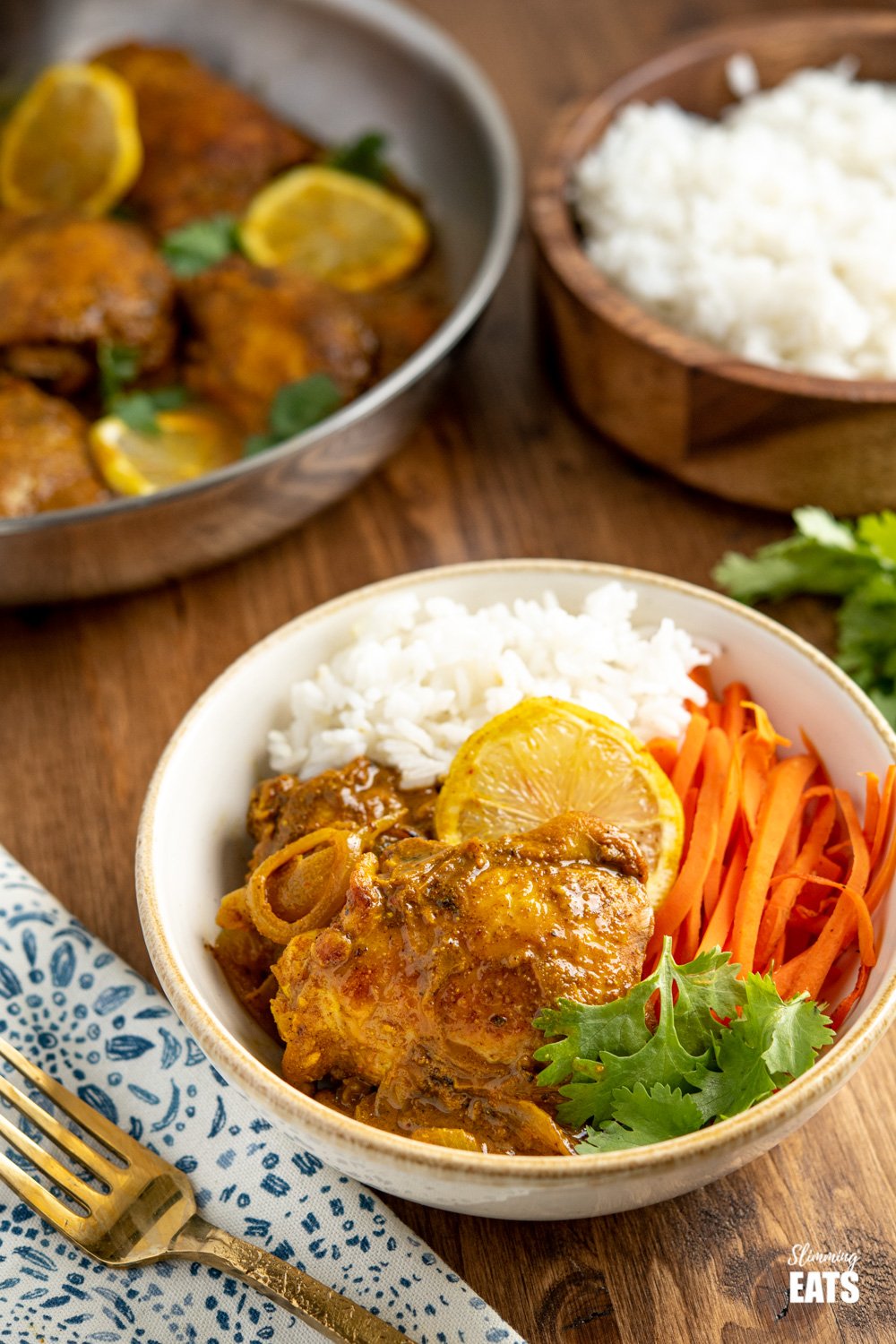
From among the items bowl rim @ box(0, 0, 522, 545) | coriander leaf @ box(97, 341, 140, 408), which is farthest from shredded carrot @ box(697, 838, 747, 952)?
coriander leaf @ box(97, 341, 140, 408)

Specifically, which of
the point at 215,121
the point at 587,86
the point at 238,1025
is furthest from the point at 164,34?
the point at 238,1025

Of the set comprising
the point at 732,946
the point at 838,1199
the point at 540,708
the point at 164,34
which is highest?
the point at 164,34

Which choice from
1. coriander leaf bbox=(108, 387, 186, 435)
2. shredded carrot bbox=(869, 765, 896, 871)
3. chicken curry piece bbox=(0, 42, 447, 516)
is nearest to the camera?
shredded carrot bbox=(869, 765, 896, 871)

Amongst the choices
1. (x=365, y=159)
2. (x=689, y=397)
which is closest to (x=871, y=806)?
(x=689, y=397)

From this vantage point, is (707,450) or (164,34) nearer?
(707,450)

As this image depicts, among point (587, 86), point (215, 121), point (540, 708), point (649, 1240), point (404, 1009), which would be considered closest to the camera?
point (404, 1009)

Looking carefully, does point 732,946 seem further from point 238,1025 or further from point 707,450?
point 707,450

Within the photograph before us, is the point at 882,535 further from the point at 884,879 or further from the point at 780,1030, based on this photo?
the point at 780,1030

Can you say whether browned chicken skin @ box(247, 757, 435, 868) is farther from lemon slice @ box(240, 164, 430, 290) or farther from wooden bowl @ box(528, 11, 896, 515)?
lemon slice @ box(240, 164, 430, 290)
